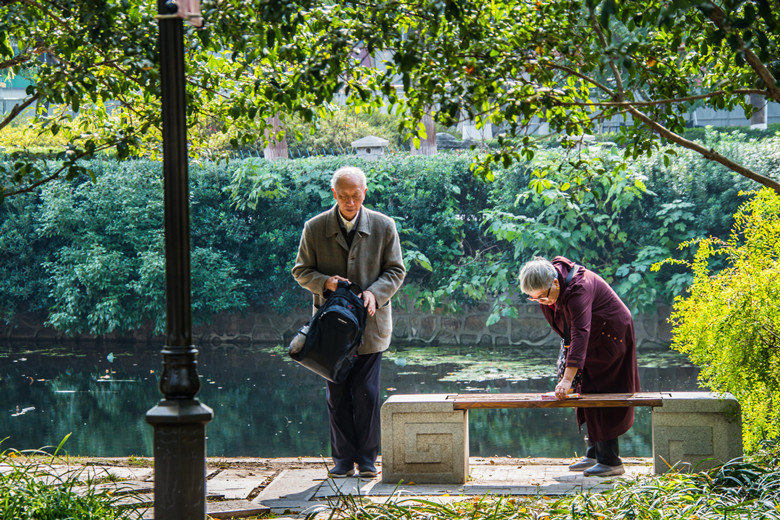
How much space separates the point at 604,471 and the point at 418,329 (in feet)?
35.1

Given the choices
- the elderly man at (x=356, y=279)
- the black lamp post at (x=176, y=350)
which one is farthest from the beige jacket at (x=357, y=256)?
the black lamp post at (x=176, y=350)

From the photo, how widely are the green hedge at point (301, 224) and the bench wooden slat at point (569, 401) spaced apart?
9345mm

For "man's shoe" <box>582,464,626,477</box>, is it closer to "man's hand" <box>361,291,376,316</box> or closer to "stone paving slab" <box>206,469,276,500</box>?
"man's hand" <box>361,291,376,316</box>

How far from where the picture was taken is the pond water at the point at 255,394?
852cm

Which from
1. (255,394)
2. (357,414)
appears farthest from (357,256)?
(255,394)

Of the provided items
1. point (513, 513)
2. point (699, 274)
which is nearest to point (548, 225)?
point (699, 274)

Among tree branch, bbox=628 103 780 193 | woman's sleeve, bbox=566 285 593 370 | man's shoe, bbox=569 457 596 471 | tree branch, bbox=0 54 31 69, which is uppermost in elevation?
tree branch, bbox=0 54 31 69

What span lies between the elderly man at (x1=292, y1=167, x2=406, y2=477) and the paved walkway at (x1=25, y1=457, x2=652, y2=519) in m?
0.23

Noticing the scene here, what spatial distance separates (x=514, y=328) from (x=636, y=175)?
11.2 ft

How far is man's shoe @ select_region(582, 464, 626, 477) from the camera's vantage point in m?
5.18

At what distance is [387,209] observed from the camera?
15.8 m

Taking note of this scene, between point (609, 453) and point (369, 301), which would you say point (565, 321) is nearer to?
point (609, 453)

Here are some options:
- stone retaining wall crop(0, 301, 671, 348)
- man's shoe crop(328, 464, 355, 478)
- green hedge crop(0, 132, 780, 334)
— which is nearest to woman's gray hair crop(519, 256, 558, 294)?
man's shoe crop(328, 464, 355, 478)

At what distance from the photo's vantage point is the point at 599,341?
530 cm
